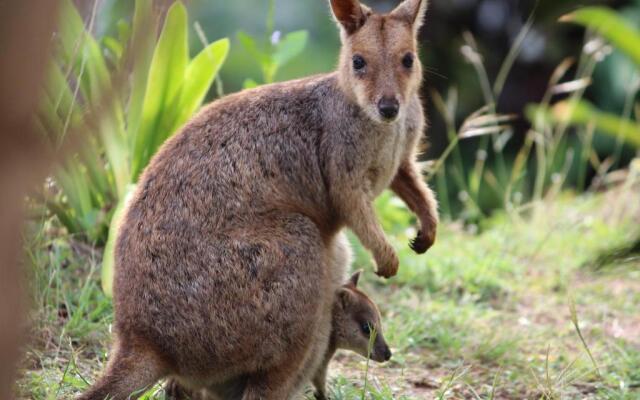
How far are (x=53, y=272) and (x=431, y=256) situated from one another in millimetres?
2770

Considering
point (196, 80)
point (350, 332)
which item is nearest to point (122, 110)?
point (196, 80)

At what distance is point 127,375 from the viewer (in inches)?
145

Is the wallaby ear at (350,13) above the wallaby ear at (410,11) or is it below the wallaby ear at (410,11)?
above

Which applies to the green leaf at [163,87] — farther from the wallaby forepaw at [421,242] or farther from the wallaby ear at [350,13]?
the wallaby forepaw at [421,242]

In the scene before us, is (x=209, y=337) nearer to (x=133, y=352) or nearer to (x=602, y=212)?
(x=133, y=352)

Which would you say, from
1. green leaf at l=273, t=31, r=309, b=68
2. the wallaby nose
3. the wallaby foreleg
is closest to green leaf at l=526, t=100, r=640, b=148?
green leaf at l=273, t=31, r=309, b=68

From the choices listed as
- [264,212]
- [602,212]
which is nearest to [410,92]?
[264,212]

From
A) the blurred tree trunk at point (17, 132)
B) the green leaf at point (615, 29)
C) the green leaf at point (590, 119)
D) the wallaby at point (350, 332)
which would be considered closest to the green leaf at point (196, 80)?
the wallaby at point (350, 332)

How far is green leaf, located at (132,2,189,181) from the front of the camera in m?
5.50

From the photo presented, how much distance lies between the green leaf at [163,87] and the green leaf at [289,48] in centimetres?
73

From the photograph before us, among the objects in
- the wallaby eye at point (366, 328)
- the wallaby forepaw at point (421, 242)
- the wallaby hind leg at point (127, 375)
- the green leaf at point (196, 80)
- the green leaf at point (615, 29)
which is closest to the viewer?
the wallaby hind leg at point (127, 375)

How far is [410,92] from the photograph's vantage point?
467 cm

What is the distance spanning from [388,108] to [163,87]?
5.99 ft

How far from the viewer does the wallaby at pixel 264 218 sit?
153 inches
